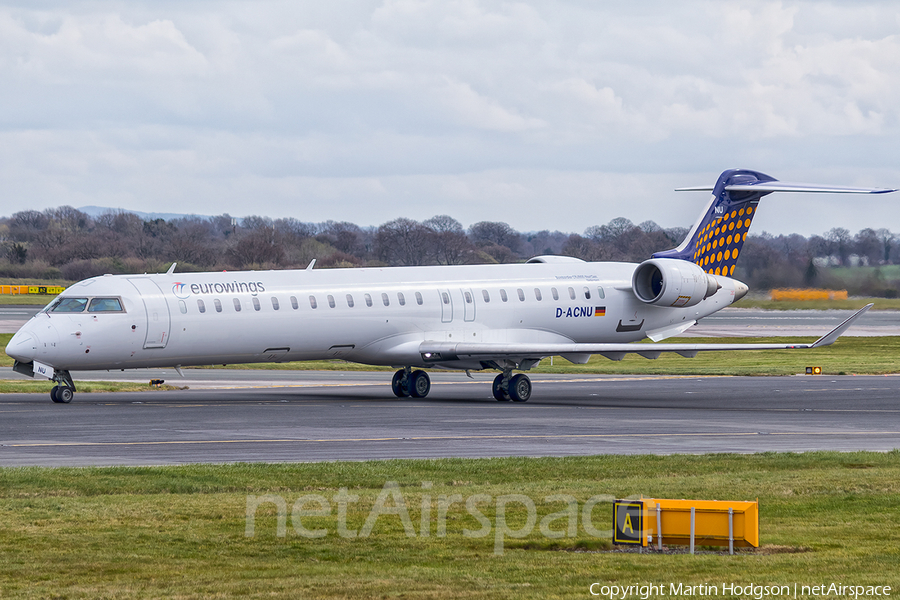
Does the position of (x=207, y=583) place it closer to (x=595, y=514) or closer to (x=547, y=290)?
(x=595, y=514)

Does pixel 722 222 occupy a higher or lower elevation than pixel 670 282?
higher

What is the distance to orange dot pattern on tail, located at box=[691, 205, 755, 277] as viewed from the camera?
1612 inches

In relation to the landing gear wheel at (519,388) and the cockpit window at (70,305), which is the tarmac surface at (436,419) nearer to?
the landing gear wheel at (519,388)

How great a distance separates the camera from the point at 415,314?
115 ft

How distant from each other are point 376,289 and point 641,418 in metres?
8.97

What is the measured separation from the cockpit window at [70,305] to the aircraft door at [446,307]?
9980 mm

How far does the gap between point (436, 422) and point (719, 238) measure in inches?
653

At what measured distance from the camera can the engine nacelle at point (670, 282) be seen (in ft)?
125

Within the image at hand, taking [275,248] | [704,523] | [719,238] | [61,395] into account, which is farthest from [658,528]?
[275,248]

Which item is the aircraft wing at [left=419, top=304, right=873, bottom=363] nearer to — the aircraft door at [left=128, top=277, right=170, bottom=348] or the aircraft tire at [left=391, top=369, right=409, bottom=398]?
the aircraft tire at [left=391, top=369, right=409, bottom=398]

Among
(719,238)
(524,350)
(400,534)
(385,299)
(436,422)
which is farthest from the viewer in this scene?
(719,238)

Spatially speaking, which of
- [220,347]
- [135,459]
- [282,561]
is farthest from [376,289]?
[282,561]

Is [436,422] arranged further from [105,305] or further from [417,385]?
[105,305]

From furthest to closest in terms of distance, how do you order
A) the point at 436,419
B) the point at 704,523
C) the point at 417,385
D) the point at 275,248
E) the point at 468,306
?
the point at 275,248
the point at 468,306
the point at 417,385
the point at 436,419
the point at 704,523
